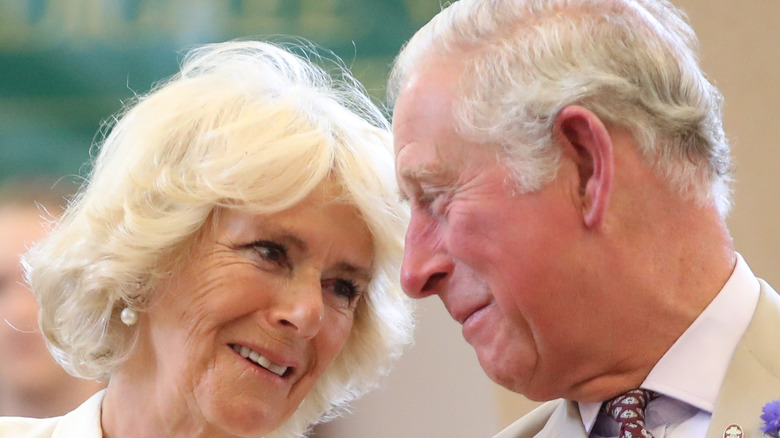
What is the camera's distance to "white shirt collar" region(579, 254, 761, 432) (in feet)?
A: 5.31

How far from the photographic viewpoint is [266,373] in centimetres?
216

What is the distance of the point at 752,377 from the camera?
5.23ft

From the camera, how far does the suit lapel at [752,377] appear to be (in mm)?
1542

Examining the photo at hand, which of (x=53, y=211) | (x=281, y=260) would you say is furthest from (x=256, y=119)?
(x=53, y=211)

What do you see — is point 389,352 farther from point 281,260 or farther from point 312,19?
point 312,19

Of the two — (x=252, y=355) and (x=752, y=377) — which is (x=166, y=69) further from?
(x=752, y=377)

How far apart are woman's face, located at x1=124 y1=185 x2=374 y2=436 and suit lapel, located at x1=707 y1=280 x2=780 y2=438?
96 centimetres

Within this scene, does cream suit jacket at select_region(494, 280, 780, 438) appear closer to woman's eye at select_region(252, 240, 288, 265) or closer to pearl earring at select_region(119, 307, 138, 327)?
woman's eye at select_region(252, 240, 288, 265)

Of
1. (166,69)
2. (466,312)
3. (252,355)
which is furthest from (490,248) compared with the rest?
(166,69)

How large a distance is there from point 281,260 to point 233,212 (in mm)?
164

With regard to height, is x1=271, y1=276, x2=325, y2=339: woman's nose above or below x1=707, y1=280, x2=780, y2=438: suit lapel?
below

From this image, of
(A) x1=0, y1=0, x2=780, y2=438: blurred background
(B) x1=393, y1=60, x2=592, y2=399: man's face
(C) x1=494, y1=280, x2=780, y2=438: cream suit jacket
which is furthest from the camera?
(A) x1=0, y1=0, x2=780, y2=438: blurred background

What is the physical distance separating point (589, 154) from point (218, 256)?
0.95 m

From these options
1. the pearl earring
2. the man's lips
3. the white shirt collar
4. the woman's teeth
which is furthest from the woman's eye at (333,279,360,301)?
the white shirt collar
